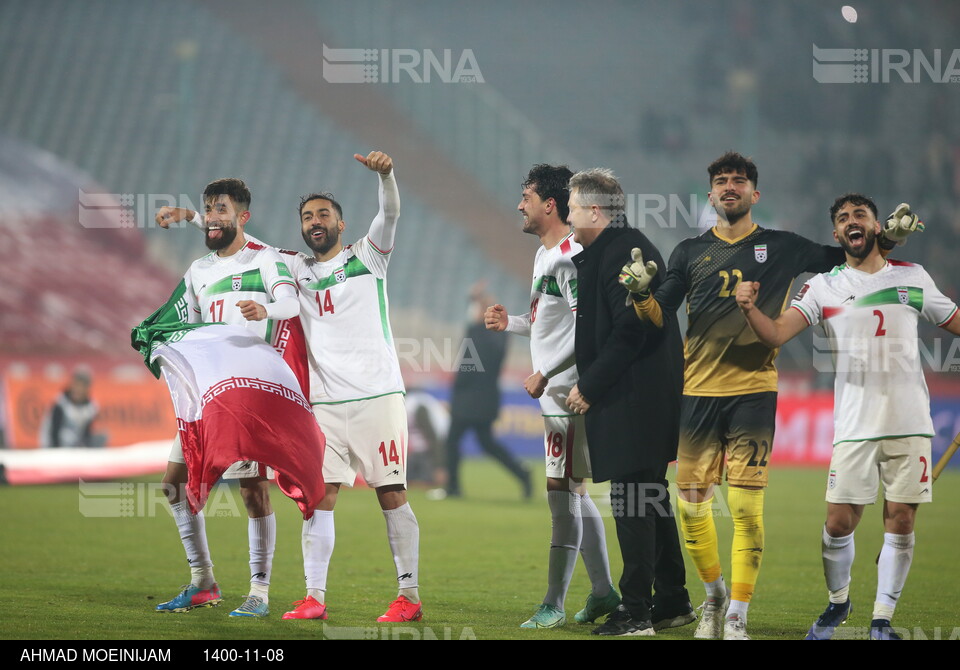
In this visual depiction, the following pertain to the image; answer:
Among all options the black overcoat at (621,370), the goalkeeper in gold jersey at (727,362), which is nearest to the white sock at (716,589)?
the goalkeeper in gold jersey at (727,362)

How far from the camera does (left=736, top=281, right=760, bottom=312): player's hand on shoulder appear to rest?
512cm

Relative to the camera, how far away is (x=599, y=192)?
5836mm

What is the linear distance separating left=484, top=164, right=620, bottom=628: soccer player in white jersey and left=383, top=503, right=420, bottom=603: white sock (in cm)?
70

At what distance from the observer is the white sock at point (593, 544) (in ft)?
20.5

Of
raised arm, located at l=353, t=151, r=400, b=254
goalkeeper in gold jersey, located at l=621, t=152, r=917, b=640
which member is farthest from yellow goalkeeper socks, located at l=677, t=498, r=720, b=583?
raised arm, located at l=353, t=151, r=400, b=254

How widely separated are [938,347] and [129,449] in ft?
44.1

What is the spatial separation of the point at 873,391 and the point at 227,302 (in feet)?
12.1

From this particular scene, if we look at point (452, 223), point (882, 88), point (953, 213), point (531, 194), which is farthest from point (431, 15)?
point (531, 194)

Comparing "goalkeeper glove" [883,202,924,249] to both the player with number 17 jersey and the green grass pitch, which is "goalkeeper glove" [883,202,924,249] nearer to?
the green grass pitch

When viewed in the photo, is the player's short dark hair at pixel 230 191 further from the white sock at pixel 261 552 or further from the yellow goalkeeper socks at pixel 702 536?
the yellow goalkeeper socks at pixel 702 536

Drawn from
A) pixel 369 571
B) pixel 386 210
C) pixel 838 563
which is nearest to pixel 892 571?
pixel 838 563

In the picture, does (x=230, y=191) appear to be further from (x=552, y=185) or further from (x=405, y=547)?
(x=405, y=547)

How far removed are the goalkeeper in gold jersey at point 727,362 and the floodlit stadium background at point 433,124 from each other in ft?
48.4

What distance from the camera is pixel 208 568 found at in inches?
258
